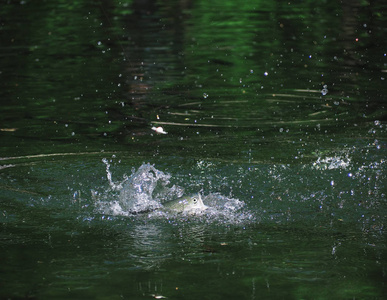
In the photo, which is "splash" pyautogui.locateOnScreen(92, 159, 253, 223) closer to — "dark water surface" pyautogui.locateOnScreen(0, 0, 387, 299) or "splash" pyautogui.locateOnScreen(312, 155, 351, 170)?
"dark water surface" pyautogui.locateOnScreen(0, 0, 387, 299)

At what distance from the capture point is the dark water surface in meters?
5.36

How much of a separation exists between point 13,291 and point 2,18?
16.0 meters

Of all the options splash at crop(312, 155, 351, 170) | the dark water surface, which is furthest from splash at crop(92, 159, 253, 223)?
splash at crop(312, 155, 351, 170)

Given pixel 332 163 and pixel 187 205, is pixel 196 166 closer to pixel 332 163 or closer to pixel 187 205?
pixel 187 205

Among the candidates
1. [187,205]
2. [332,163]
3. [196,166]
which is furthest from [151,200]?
[332,163]

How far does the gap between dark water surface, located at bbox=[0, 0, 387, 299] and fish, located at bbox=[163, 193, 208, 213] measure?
10 cm

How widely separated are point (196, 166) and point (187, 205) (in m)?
1.30

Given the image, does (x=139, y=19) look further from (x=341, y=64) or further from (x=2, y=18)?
(x=341, y=64)

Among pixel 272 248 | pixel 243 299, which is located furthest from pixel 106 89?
pixel 243 299

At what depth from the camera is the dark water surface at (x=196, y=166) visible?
5.36 m

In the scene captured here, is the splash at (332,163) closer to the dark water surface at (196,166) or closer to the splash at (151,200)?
the dark water surface at (196,166)

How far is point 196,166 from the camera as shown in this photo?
789cm

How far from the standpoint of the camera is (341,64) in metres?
13.3

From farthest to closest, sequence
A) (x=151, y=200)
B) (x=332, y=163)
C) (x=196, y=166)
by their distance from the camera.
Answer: (x=196, y=166), (x=332, y=163), (x=151, y=200)
